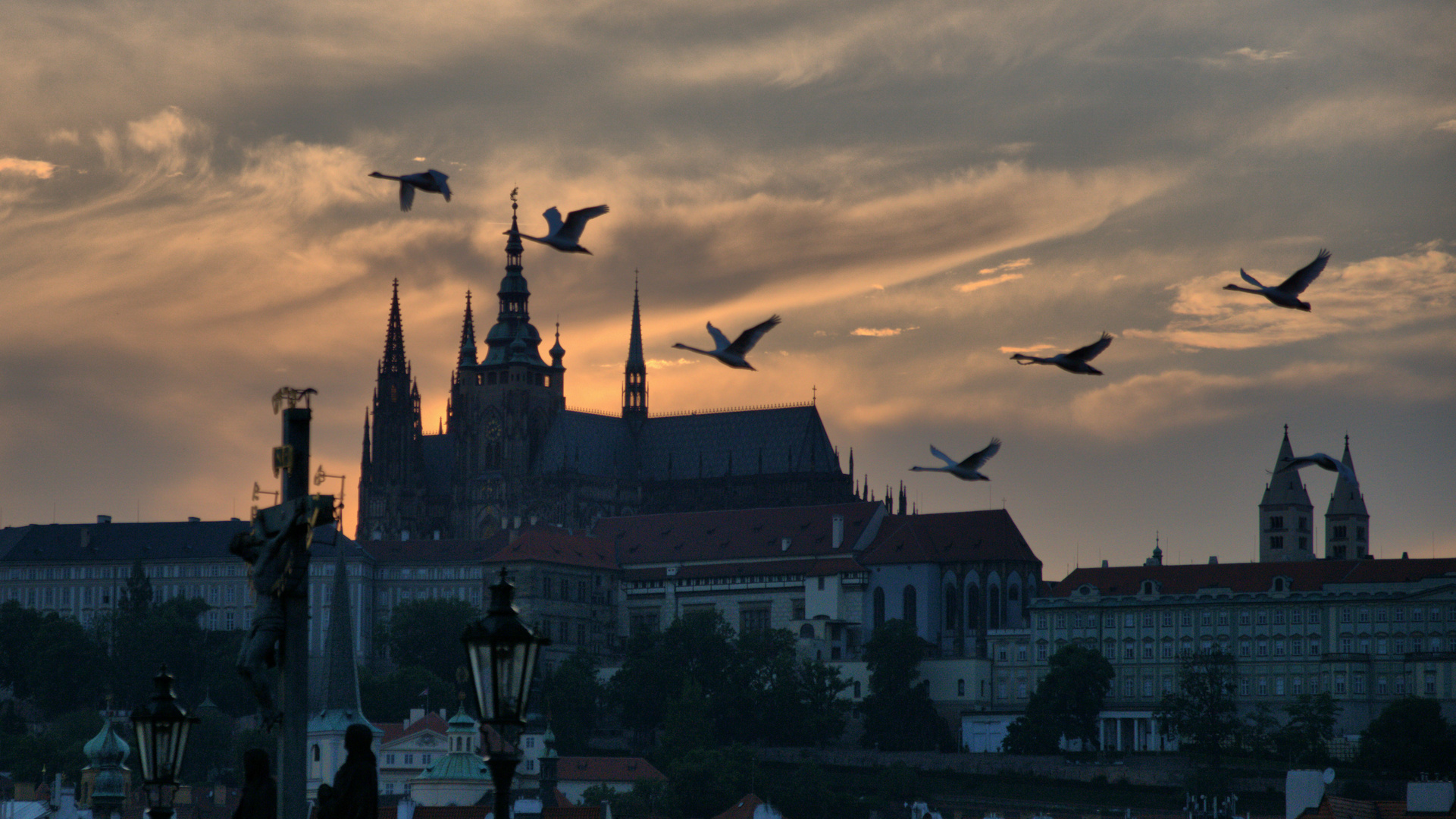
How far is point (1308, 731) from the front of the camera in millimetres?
153875

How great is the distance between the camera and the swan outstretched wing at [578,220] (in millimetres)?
24875

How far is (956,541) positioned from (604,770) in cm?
3663

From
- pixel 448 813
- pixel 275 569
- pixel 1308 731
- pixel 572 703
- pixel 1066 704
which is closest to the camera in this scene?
pixel 275 569

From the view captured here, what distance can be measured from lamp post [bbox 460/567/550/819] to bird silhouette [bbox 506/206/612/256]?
303 inches

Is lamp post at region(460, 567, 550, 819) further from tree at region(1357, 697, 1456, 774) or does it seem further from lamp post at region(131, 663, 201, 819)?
tree at region(1357, 697, 1456, 774)

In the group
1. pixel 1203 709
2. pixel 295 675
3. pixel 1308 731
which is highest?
pixel 295 675

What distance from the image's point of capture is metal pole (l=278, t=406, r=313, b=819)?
17.7 meters

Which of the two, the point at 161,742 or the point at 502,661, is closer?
the point at 502,661

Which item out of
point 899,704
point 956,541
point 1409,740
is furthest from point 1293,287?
point 956,541

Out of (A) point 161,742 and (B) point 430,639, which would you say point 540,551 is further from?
(A) point 161,742

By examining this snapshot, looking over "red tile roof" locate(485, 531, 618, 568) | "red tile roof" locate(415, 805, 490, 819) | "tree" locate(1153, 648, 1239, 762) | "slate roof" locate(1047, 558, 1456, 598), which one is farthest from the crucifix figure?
"red tile roof" locate(485, 531, 618, 568)

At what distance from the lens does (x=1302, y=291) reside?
2833 cm

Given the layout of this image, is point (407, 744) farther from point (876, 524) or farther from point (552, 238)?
point (552, 238)

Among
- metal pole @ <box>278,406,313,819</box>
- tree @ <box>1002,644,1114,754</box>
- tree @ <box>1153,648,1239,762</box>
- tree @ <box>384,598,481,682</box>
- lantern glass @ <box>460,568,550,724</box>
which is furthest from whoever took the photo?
tree @ <box>384,598,481,682</box>
